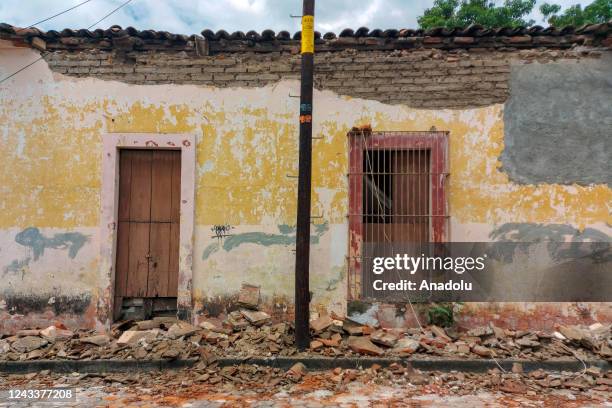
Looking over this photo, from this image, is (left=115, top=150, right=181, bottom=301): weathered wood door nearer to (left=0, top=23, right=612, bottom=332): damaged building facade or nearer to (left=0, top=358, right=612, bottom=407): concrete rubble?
(left=0, top=23, right=612, bottom=332): damaged building facade

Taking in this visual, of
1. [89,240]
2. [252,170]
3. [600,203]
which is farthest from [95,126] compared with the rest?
[600,203]

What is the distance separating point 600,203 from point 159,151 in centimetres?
570

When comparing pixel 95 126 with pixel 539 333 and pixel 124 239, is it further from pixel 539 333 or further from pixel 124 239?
pixel 539 333

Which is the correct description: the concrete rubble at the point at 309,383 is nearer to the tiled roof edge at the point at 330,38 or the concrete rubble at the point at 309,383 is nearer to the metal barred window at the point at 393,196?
the metal barred window at the point at 393,196

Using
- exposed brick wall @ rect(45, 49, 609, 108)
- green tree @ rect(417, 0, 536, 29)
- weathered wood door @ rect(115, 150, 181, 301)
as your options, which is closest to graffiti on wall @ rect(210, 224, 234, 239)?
weathered wood door @ rect(115, 150, 181, 301)

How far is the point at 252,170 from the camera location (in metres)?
5.63

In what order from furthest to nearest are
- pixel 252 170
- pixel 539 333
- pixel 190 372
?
pixel 252 170
pixel 539 333
pixel 190 372

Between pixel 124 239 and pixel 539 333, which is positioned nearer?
pixel 539 333

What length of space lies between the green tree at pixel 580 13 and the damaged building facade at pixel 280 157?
6.80 m

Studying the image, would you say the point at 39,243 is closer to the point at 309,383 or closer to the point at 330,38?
the point at 309,383

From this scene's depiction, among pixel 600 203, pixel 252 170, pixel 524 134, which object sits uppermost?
pixel 524 134

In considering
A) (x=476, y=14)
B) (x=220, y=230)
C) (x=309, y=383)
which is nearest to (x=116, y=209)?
(x=220, y=230)

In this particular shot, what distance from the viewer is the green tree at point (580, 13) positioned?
35.4 feet

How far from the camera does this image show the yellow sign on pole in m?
4.91
